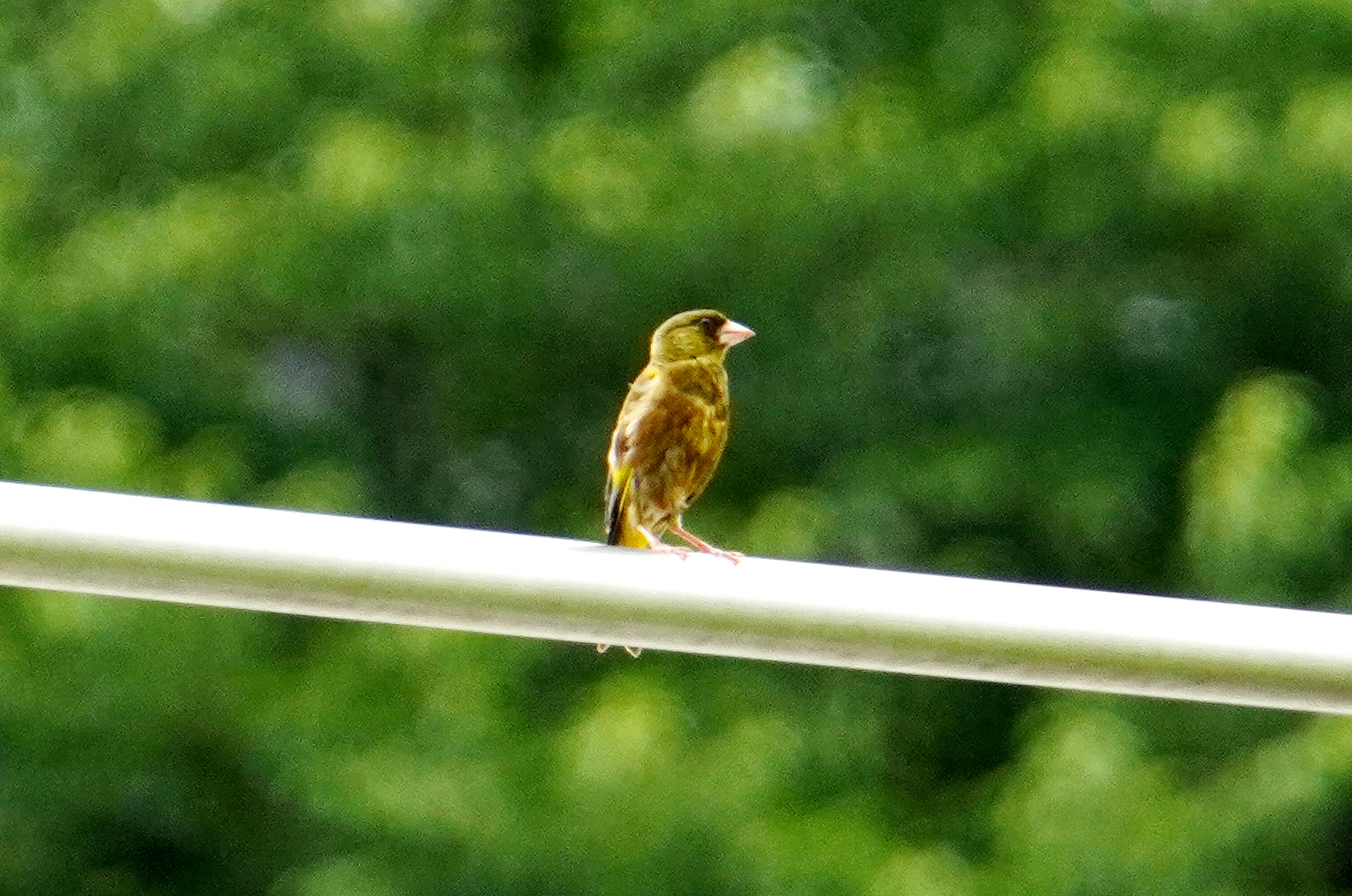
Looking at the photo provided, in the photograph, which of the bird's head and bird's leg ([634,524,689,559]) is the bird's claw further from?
the bird's head

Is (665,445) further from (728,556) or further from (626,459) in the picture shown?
(728,556)

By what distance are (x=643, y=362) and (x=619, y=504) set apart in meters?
5.99

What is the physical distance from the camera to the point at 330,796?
742 cm

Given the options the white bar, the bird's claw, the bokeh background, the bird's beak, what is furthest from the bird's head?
the bokeh background

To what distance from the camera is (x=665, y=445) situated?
3.76 m

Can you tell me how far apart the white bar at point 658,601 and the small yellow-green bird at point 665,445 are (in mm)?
1940

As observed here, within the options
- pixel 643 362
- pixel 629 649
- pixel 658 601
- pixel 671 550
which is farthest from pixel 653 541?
pixel 643 362

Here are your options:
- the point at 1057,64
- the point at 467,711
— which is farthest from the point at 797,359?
the point at 467,711

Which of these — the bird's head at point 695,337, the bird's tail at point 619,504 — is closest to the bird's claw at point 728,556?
the bird's tail at point 619,504

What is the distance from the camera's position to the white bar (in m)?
1.56

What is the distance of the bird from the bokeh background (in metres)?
3.28

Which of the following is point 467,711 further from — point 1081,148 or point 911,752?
point 1081,148

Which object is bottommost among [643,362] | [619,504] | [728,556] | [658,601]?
[658,601]

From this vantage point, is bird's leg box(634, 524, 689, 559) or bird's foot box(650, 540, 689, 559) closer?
bird's foot box(650, 540, 689, 559)
